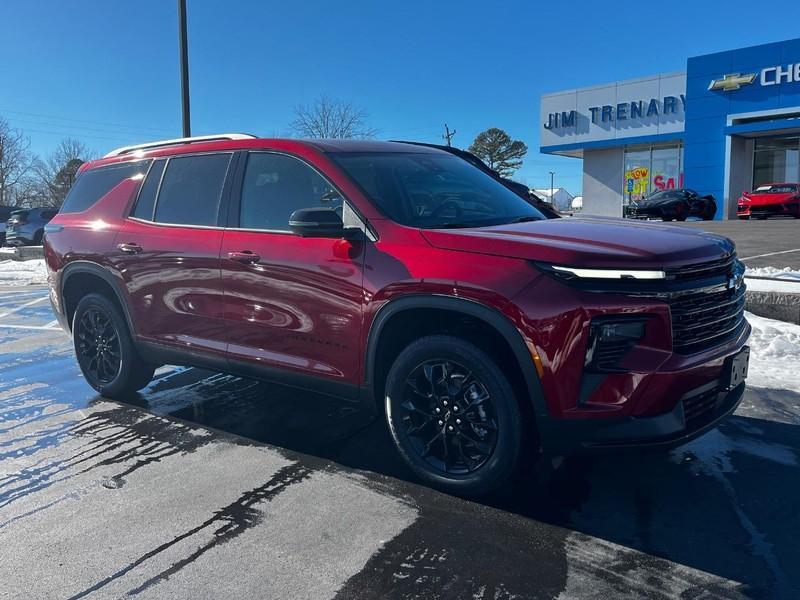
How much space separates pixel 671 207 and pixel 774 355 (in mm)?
22685

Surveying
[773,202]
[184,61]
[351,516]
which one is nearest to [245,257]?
[351,516]

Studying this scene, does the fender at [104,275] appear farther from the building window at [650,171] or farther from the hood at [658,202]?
the building window at [650,171]

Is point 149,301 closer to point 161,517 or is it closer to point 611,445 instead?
point 161,517

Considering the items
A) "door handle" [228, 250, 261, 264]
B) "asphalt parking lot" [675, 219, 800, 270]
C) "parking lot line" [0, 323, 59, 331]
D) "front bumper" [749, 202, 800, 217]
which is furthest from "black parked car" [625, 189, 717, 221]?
"door handle" [228, 250, 261, 264]

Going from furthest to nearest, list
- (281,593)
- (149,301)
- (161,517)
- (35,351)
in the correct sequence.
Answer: (35,351), (149,301), (161,517), (281,593)

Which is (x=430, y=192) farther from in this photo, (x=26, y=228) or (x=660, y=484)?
(x=26, y=228)

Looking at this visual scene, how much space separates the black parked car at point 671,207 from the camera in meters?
26.9

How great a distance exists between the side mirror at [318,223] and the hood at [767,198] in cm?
2540

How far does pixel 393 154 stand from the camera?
434cm

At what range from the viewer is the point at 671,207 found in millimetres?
26906

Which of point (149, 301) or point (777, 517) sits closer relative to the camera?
point (777, 517)

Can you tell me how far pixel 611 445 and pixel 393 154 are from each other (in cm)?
232

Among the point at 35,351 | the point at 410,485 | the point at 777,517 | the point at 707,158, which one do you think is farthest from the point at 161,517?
the point at 707,158

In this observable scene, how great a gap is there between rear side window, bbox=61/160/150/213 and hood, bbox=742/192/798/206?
25.1 m
